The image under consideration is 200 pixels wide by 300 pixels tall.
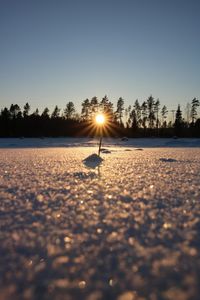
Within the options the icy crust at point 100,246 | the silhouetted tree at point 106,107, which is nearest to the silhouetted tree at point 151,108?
the silhouetted tree at point 106,107

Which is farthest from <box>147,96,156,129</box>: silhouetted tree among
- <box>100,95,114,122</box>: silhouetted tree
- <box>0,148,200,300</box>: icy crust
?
<box>0,148,200,300</box>: icy crust

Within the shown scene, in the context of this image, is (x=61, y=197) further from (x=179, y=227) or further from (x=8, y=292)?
(x=8, y=292)

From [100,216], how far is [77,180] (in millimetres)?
2694

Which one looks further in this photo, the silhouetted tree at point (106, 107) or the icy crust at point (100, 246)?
the silhouetted tree at point (106, 107)

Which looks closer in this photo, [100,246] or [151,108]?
[100,246]

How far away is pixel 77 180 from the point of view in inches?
231

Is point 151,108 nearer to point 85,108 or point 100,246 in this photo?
point 85,108

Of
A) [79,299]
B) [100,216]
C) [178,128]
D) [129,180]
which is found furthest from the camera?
[178,128]

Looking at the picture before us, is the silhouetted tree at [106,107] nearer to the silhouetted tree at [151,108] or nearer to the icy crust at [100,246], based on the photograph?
the silhouetted tree at [151,108]

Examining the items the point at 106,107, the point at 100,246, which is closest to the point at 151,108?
the point at 106,107

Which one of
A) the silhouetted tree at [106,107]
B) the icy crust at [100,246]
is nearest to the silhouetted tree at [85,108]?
the silhouetted tree at [106,107]

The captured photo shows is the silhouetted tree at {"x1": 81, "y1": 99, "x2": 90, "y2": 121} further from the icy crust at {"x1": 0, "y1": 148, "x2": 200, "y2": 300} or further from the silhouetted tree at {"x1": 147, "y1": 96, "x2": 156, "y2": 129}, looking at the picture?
the icy crust at {"x1": 0, "y1": 148, "x2": 200, "y2": 300}

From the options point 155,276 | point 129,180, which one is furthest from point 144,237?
point 129,180

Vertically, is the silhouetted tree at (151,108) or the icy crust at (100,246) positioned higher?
the silhouetted tree at (151,108)
